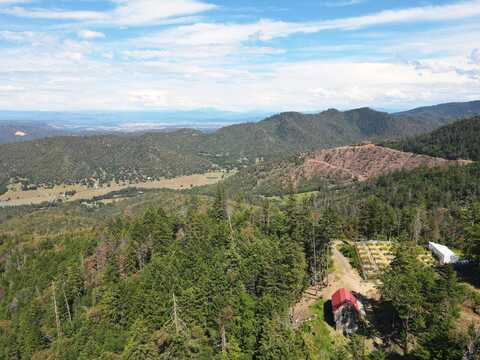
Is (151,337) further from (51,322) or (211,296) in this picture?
(51,322)

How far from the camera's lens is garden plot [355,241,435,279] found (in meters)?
68.2

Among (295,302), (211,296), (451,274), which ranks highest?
(451,274)

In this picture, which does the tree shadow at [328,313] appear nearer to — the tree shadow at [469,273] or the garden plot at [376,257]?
the garden plot at [376,257]

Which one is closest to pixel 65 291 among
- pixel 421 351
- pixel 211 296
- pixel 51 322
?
pixel 51 322

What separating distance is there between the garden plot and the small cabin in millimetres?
15347

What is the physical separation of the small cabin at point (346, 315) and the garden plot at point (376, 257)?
15.3m

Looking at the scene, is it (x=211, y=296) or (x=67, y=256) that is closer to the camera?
(x=211, y=296)

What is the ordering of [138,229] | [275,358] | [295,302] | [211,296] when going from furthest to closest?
[138,229]
[295,302]
[211,296]
[275,358]

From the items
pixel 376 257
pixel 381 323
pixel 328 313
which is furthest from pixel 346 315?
pixel 376 257

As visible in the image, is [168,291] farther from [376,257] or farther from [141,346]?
[376,257]

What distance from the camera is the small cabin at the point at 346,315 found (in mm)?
50438

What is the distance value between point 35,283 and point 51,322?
25.2 metres

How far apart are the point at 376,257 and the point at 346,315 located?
2848 cm

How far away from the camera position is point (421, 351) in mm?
36438
